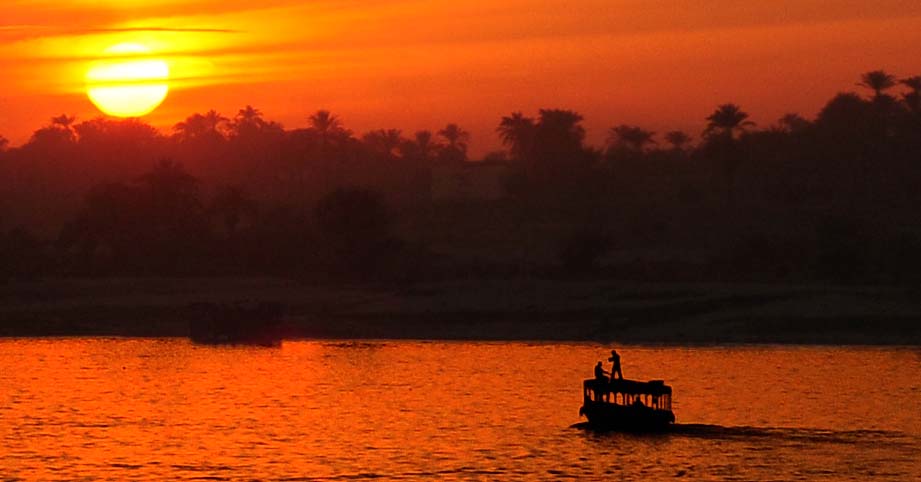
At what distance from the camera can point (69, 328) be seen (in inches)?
4469

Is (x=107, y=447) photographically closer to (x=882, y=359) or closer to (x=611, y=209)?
(x=882, y=359)

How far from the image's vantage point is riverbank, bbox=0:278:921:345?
103 m

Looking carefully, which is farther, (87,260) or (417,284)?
(87,260)

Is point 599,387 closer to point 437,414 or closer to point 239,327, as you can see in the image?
point 437,414

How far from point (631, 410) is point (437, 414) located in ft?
31.5

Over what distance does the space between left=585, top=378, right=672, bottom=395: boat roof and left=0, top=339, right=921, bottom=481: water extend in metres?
1.60

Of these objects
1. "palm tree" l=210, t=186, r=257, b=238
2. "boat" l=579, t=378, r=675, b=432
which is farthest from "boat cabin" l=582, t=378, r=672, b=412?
"palm tree" l=210, t=186, r=257, b=238

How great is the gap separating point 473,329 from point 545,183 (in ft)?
274

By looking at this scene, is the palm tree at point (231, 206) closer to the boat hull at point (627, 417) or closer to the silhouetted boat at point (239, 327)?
the silhouetted boat at point (239, 327)

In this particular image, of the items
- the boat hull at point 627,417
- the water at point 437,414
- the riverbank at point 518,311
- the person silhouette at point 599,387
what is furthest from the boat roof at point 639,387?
the riverbank at point 518,311

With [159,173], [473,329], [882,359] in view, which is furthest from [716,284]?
[159,173]

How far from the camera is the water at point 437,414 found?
52.1 m

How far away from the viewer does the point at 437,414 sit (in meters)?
67.1

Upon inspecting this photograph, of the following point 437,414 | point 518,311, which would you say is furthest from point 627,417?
point 518,311
